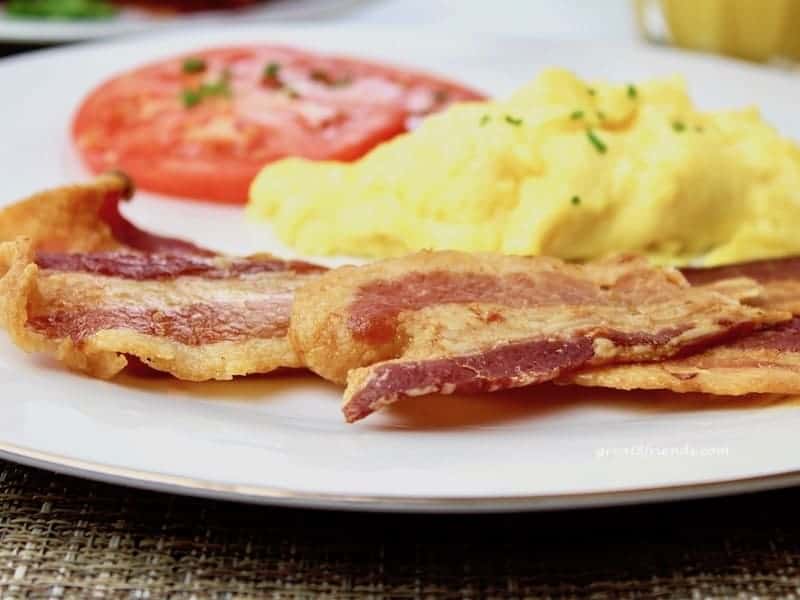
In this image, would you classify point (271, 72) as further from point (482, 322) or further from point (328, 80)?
A: point (482, 322)

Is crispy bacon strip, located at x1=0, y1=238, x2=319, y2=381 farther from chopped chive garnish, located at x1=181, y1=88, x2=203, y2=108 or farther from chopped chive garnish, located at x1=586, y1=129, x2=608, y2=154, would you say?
chopped chive garnish, located at x1=181, y1=88, x2=203, y2=108

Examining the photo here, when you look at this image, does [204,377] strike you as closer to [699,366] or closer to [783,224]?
[699,366]

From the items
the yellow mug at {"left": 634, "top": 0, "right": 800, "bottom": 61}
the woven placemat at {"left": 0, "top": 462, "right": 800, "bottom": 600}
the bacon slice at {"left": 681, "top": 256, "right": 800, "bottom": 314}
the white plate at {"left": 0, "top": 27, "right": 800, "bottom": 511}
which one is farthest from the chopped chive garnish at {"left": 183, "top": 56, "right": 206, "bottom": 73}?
the yellow mug at {"left": 634, "top": 0, "right": 800, "bottom": 61}

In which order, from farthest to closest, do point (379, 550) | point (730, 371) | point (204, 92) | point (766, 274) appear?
1. point (204, 92)
2. point (766, 274)
3. point (730, 371)
4. point (379, 550)

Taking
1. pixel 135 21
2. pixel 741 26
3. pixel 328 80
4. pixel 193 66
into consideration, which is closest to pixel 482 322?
pixel 328 80

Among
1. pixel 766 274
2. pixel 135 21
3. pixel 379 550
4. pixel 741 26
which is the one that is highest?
pixel 766 274

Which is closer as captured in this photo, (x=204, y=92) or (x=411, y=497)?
(x=411, y=497)
